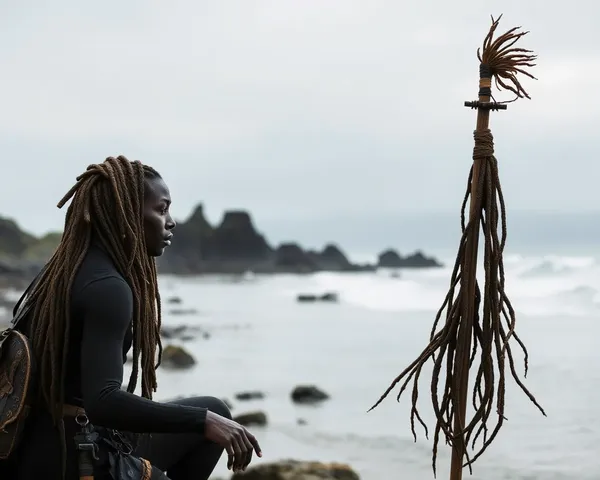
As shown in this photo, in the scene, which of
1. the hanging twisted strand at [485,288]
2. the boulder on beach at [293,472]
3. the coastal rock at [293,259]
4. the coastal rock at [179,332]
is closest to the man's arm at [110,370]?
the hanging twisted strand at [485,288]

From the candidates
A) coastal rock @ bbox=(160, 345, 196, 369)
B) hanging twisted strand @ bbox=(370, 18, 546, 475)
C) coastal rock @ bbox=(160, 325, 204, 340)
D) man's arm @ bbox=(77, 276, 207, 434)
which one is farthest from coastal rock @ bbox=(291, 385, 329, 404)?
man's arm @ bbox=(77, 276, 207, 434)

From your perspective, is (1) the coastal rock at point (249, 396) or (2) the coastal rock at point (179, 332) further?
(2) the coastal rock at point (179, 332)

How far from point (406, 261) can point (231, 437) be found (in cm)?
7917

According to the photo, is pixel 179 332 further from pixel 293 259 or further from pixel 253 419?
pixel 293 259

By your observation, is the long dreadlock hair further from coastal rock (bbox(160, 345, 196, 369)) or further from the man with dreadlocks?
coastal rock (bbox(160, 345, 196, 369))

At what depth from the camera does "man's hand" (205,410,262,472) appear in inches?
131

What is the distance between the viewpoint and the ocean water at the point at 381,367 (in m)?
18.7

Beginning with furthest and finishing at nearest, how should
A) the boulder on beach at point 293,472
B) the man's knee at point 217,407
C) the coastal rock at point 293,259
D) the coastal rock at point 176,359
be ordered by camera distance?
the coastal rock at point 293,259
the coastal rock at point 176,359
the boulder on beach at point 293,472
the man's knee at point 217,407

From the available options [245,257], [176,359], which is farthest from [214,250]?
[176,359]

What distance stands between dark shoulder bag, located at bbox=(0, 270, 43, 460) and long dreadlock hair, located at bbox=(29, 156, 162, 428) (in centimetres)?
4

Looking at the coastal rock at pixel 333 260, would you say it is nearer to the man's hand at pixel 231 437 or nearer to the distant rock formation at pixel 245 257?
the distant rock formation at pixel 245 257

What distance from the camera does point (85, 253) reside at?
3.41 meters

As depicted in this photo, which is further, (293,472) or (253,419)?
(253,419)

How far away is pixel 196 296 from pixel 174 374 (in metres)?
34.5
